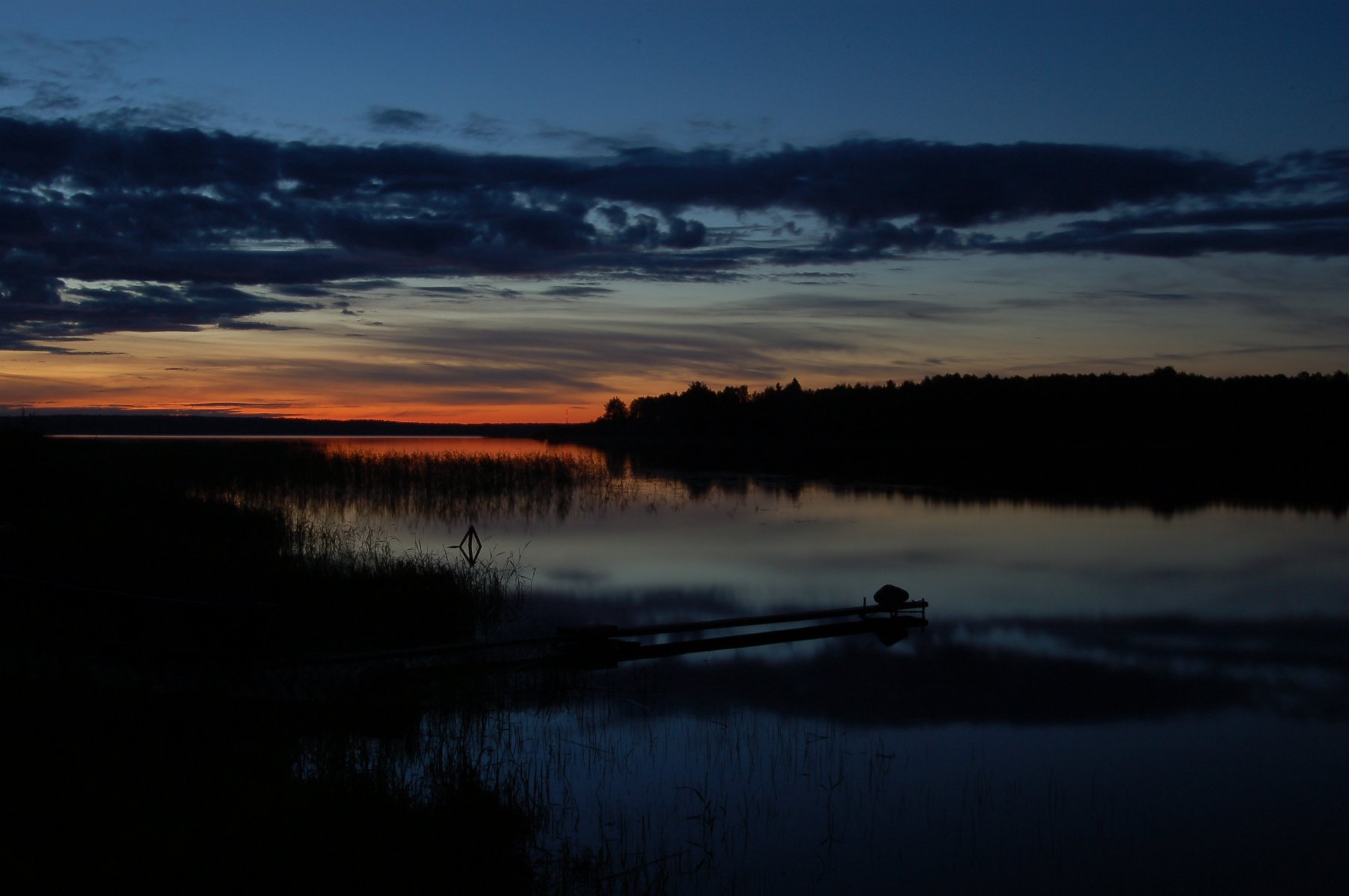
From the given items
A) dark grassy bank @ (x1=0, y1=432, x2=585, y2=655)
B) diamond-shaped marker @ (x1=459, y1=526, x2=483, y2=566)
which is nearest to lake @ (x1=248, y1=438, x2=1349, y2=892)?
diamond-shaped marker @ (x1=459, y1=526, x2=483, y2=566)

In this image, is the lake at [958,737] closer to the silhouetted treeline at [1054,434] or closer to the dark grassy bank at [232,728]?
the dark grassy bank at [232,728]

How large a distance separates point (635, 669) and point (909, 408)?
8249cm

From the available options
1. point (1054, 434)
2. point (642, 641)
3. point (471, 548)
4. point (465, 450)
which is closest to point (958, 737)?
point (642, 641)

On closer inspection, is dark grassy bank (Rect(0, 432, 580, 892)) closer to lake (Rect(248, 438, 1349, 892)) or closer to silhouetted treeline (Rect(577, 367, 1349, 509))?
lake (Rect(248, 438, 1349, 892))

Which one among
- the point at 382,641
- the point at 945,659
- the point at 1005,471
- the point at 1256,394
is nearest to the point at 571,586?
the point at 382,641

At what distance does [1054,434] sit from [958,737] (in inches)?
3000

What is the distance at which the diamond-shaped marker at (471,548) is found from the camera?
1477 cm

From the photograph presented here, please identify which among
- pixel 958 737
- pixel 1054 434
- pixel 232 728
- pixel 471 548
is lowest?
pixel 958 737

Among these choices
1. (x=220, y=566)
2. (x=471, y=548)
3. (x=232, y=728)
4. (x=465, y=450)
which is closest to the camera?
(x=232, y=728)

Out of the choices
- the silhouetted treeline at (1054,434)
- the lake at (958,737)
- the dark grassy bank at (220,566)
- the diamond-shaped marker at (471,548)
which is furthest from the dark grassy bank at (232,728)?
the silhouetted treeline at (1054,434)

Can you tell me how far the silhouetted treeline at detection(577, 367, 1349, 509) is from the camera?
Answer: 3609 centimetres

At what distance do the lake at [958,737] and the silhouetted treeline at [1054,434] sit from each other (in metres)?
17.6

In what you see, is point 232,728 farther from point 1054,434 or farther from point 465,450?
point 1054,434

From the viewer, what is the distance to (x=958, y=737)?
7.21m
